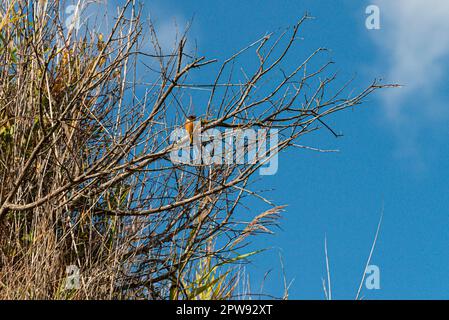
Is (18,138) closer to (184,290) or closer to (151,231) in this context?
(151,231)

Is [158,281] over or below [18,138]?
below

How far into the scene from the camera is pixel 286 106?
452cm

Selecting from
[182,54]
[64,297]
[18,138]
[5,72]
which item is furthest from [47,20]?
[64,297]

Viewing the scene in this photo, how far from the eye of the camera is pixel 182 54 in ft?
13.4

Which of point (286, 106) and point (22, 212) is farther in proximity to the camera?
point (22, 212)

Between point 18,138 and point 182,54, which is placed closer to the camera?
point 182,54

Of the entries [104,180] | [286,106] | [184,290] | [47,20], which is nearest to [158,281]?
[184,290]

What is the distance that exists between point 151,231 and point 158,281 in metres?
0.38

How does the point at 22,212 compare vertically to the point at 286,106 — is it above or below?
below
